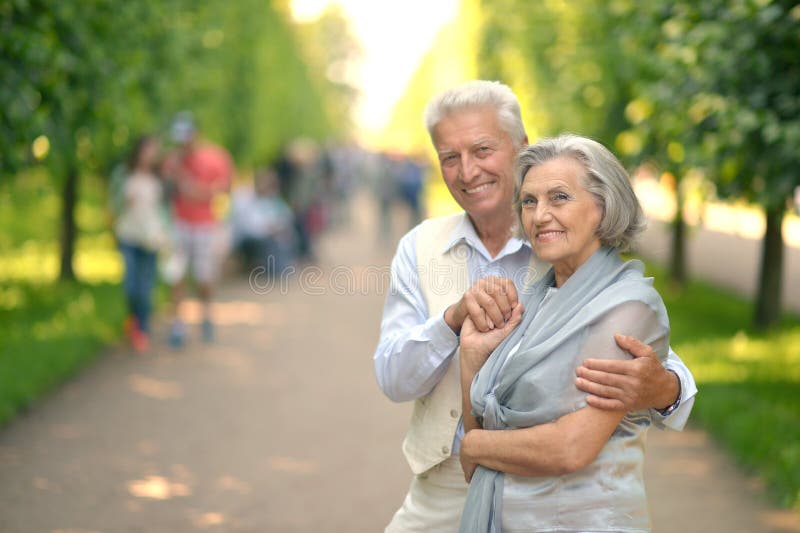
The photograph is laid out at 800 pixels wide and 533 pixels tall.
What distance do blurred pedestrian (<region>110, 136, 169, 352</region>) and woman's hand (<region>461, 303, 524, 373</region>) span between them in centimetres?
799

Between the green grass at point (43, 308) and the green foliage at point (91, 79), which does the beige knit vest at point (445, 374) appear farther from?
the green grass at point (43, 308)

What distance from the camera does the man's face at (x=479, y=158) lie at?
2.80 metres

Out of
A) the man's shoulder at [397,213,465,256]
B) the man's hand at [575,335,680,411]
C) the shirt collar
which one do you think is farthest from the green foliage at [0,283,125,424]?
the man's hand at [575,335,680,411]

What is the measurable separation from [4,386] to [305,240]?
12.2m

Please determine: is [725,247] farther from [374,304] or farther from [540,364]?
[540,364]

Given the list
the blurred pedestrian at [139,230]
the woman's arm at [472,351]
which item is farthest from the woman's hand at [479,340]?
the blurred pedestrian at [139,230]

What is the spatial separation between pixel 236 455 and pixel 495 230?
4.44 metres

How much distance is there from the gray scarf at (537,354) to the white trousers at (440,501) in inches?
12.0

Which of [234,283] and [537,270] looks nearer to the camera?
[537,270]

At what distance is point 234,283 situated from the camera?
16766mm

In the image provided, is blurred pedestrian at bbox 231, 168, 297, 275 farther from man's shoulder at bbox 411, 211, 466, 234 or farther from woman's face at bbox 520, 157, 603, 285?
woman's face at bbox 520, 157, 603, 285

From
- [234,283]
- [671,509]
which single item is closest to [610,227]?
[671,509]

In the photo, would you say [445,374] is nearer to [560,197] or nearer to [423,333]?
[423,333]

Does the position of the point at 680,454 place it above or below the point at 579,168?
below
